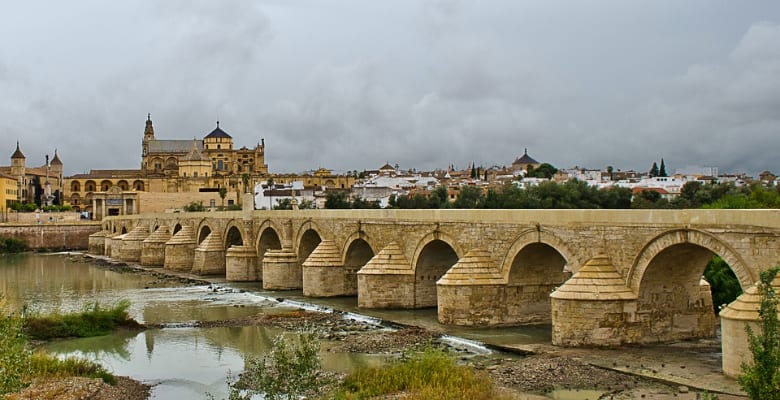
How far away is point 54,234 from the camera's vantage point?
64.0 m

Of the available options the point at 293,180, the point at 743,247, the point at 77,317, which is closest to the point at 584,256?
the point at 743,247

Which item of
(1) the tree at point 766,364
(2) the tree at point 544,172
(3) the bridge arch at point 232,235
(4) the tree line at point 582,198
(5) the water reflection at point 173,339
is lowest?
(5) the water reflection at point 173,339

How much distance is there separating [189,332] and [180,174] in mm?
84160

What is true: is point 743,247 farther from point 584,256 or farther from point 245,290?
point 245,290

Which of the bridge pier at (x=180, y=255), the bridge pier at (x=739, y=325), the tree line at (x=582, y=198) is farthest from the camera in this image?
the tree line at (x=582, y=198)

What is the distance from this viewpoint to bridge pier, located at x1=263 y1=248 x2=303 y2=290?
92.9 feet

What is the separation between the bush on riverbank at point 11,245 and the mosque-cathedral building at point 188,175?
81.6ft

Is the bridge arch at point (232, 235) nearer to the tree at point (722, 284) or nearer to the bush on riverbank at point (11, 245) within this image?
the tree at point (722, 284)

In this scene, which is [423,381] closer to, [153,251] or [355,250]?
[355,250]

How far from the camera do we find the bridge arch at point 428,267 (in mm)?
21156

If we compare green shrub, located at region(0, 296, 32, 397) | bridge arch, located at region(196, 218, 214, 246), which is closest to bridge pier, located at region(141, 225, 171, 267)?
bridge arch, located at region(196, 218, 214, 246)

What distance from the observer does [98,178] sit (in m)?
103

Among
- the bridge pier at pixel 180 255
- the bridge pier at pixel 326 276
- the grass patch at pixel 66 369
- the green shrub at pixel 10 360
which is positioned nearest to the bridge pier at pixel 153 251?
the bridge pier at pixel 180 255

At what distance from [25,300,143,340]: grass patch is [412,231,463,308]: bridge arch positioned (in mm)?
6820
